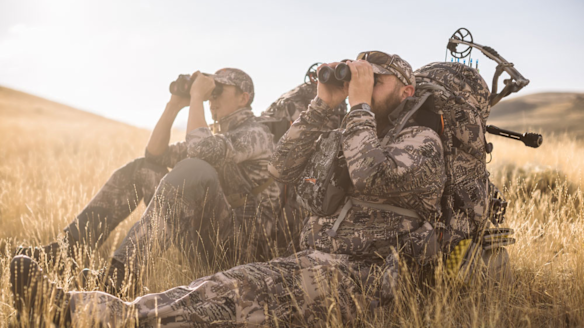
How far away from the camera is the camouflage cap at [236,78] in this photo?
4.14 metres

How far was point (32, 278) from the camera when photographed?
2006 mm

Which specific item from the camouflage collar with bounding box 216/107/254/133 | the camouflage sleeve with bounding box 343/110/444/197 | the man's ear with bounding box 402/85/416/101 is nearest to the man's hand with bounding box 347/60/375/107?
the camouflage sleeve with bounding box 343/110/444/197

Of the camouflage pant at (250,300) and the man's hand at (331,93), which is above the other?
the man's hand at (331,93)

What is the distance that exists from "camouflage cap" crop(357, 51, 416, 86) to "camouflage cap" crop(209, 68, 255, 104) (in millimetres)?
1706

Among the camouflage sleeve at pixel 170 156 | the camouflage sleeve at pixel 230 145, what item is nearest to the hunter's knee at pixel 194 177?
the camouflage sleeve at pixel 230 145

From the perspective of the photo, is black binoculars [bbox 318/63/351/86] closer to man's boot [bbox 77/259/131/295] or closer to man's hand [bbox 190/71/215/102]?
man's hand [bbox 190/71/215/102]

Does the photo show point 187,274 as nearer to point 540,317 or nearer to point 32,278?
point 32,278

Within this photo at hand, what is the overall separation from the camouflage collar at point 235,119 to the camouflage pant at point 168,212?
68 cm

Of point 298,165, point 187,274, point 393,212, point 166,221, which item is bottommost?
point 187,274

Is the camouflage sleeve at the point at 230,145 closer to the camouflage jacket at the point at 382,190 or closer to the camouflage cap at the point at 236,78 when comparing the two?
the camouflage cap at the point at 236,78

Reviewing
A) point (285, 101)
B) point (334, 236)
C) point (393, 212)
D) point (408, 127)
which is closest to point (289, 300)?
point (334, 236)

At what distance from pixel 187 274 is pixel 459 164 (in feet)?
6.83

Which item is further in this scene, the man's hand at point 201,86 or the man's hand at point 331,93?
the man's hand at point 201,86

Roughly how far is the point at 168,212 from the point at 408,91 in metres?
1.85
